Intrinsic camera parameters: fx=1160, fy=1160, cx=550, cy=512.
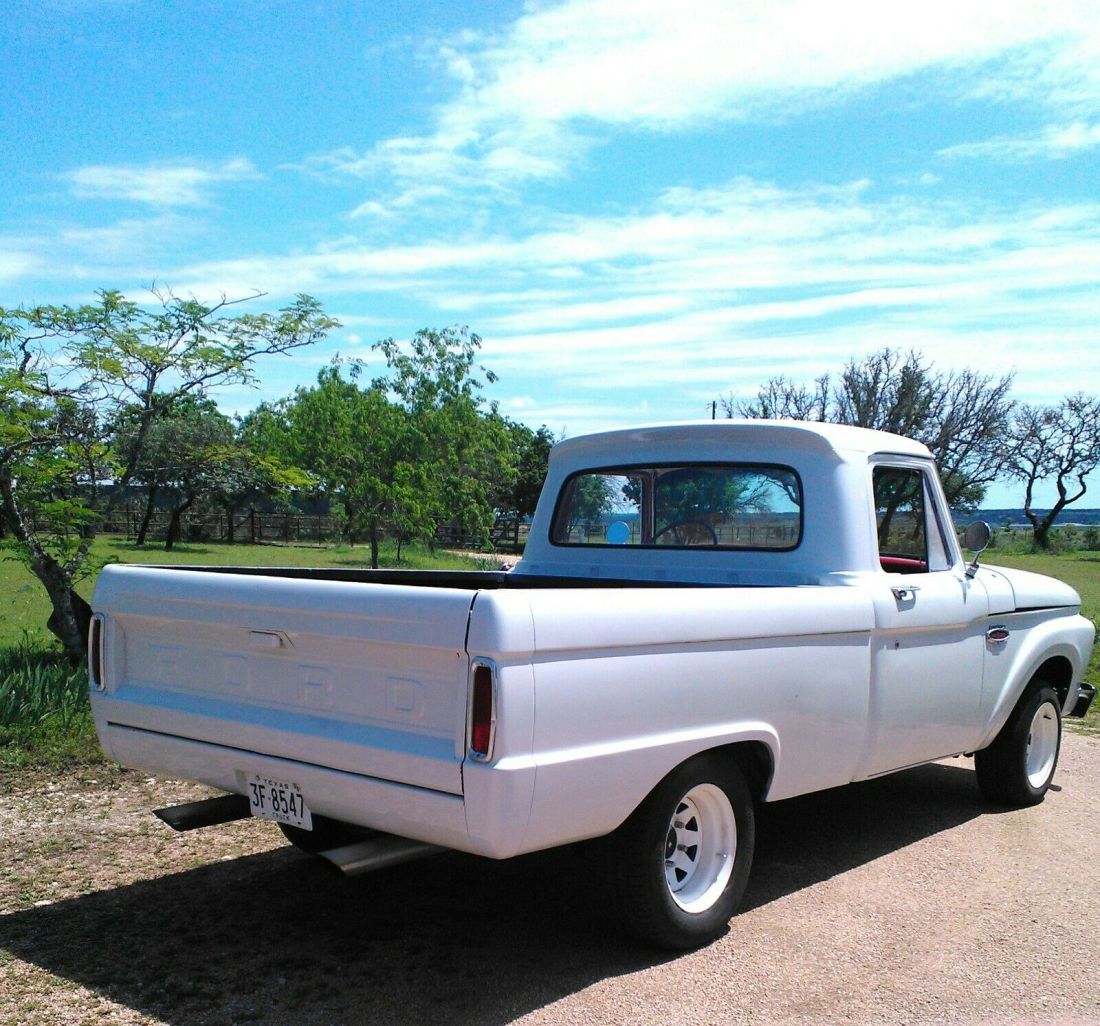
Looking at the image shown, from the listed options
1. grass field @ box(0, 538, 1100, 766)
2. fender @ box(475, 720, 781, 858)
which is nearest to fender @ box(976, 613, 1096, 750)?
fender @ box(475, 720, 781, 858)

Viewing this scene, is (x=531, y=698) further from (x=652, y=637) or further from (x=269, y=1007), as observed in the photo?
(x=269, y=1007)

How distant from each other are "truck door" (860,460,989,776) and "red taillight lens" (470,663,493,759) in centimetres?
212

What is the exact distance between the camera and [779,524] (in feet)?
17.1

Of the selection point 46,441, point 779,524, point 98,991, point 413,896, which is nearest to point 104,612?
point 98,991

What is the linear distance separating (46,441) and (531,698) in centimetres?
699

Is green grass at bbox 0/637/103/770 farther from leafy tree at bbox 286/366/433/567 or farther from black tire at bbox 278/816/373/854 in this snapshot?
leafy tree at bbox 286/366/433/567

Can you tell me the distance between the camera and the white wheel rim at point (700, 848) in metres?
4.23

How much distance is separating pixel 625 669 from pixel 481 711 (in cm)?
55

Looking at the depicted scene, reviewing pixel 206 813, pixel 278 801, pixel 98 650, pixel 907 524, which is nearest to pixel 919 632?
pixel 907 524

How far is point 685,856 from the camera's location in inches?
169

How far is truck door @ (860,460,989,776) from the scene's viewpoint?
16.2 ft

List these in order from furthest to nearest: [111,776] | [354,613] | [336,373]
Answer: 1. [336,373]
2. [111,776]
3. [354,613]

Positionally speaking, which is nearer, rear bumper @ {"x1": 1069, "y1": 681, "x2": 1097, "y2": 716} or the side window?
the side window

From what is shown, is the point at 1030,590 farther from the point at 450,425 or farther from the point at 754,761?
the point at 450,425
